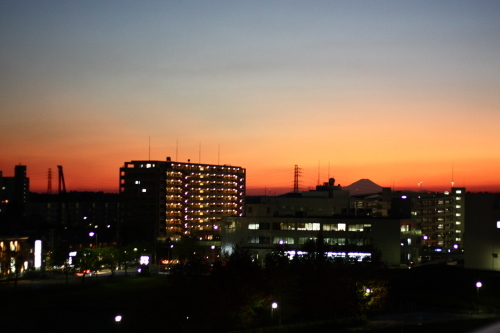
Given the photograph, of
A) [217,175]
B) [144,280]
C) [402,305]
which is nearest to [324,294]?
[402,305]

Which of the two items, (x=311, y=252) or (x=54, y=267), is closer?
(x=311, y=252)

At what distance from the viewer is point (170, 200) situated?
94.0 metres

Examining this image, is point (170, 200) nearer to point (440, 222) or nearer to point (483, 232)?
point (440, 222)

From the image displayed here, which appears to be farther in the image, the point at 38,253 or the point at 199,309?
the point at 38,253

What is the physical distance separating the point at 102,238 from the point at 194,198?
2269cm

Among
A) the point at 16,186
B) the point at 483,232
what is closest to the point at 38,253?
the point at 483,232

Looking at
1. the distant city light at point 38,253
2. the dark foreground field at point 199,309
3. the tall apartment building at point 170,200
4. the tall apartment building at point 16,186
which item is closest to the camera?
the dark foreground field at point 199,309

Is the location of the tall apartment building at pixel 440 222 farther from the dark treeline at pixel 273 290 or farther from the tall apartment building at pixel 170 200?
the dark treeline at pixel 273 290

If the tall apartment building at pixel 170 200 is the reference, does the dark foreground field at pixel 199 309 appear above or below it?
below

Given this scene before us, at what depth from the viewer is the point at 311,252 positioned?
34938mm

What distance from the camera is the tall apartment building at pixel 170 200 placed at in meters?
91.9

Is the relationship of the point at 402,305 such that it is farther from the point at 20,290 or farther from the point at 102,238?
the point at 102,238

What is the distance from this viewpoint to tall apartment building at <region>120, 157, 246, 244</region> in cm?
9194

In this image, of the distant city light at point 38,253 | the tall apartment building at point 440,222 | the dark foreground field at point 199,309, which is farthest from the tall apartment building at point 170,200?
the dark foreground field at point 199,309
